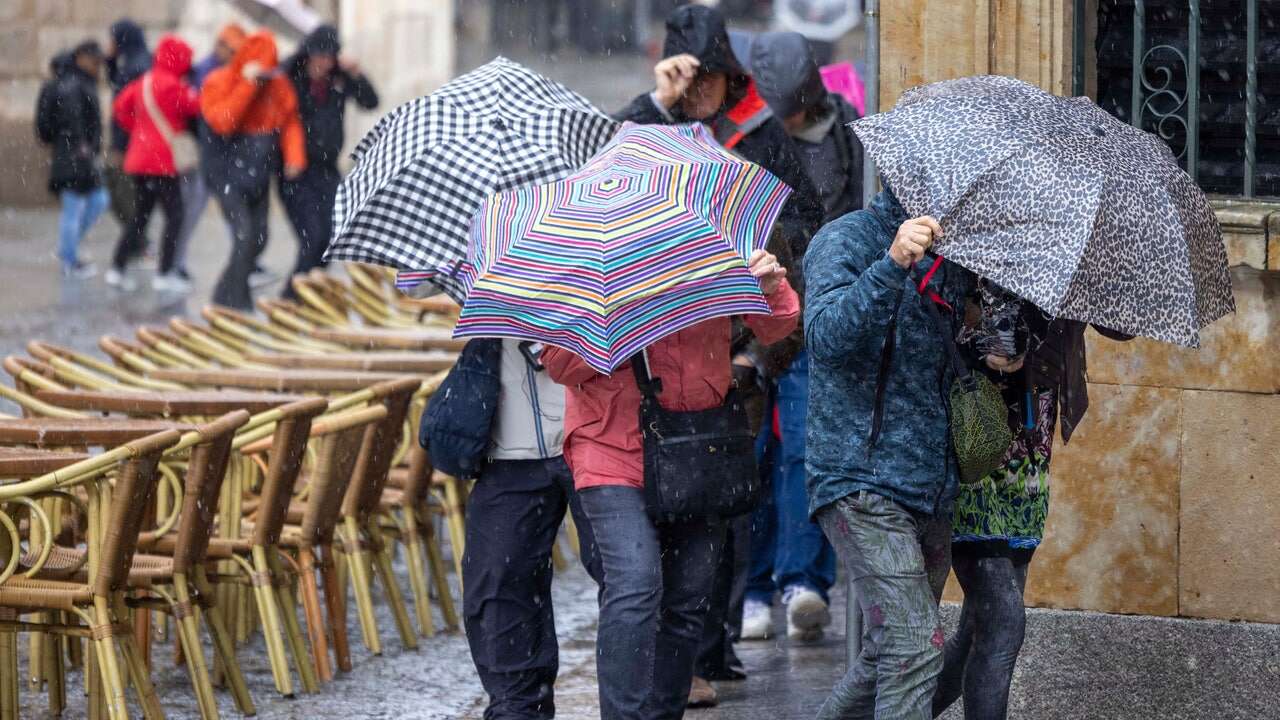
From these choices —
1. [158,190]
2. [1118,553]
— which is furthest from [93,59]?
[1118,553]

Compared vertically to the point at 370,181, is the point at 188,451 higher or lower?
lower

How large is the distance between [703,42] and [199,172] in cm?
1106

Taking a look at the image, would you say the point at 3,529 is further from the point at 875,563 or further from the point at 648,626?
the point at 875,563

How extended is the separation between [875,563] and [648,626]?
0.67 metres

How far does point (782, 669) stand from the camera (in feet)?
22.0

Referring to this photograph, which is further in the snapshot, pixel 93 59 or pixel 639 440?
pixel 93 59

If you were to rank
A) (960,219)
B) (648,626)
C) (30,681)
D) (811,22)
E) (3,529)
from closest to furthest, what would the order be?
1. (960,219)
2. (648,626)
3. (3,529)
4. (30,681)
5. (811,22)

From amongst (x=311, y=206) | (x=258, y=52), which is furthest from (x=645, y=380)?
(x=258, y=52)

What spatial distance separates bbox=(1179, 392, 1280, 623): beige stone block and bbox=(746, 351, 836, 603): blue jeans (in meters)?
1.49

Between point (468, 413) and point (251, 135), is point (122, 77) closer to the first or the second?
point (251, 135)

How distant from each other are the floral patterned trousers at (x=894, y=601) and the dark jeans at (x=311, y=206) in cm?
1054

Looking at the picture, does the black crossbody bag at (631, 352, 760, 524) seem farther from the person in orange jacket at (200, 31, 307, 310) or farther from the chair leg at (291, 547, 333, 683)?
the person in orange jacket at (200, 31, 307, 310)

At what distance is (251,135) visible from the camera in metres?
15.0

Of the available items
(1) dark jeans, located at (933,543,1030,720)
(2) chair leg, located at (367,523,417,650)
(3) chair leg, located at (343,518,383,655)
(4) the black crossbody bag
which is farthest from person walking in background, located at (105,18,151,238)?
(1) dark jeans, located at (933,543,1030,720)
